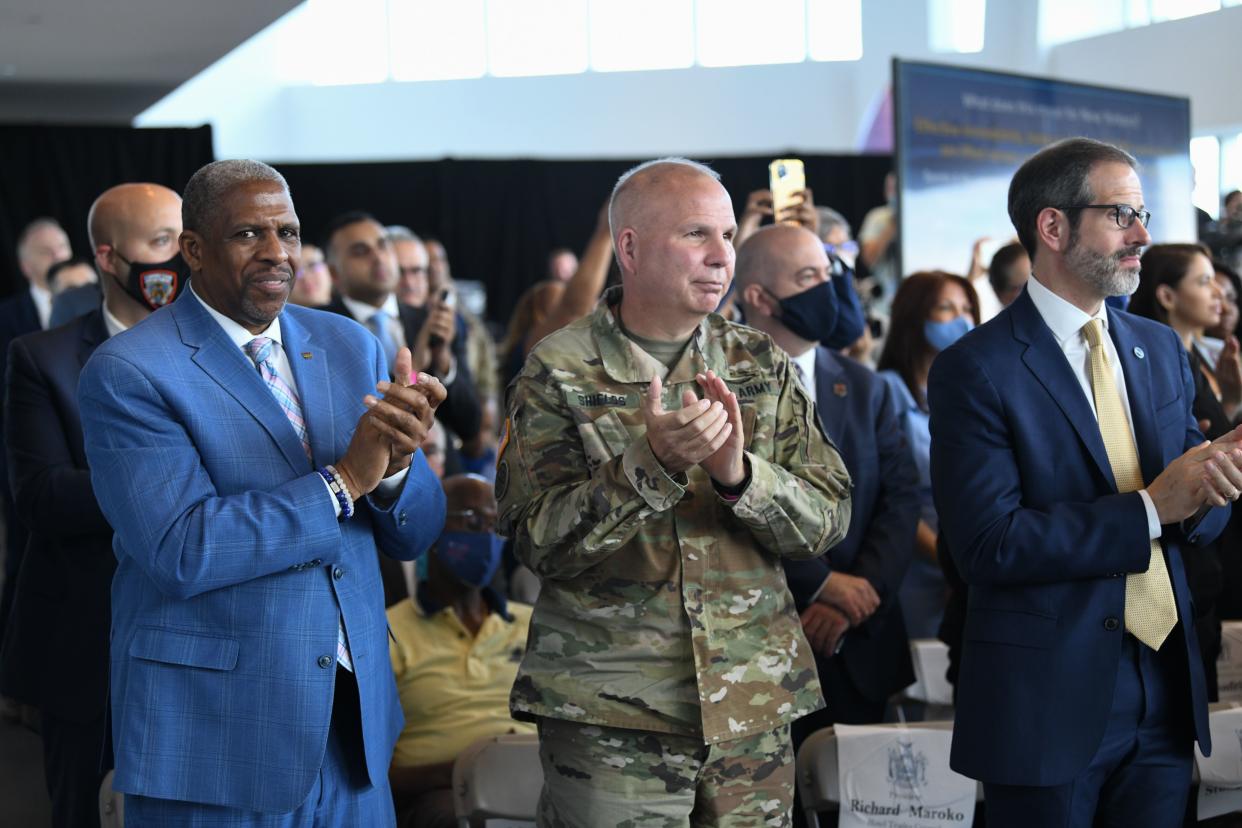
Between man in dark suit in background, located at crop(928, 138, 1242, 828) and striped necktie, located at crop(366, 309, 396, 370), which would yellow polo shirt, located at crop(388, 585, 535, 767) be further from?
man in dark suit in background, located at crop(928, 138, 1242, 828)

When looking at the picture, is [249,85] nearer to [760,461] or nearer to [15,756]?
[15,756]

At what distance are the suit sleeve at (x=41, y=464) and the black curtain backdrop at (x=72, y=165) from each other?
8407mm

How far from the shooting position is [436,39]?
15.9 m

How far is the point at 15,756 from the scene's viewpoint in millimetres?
4656

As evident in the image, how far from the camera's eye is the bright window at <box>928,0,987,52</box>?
1463cm

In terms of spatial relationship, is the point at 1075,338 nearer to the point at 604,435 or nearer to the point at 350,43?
the point at 604,435

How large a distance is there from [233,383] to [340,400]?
0.20m

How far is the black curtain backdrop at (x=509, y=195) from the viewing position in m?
12.4

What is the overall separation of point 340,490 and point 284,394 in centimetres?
24

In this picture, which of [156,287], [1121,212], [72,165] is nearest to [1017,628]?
[1121,212]

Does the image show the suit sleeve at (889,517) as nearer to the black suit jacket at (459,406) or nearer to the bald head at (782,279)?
the bald head at (782,279)

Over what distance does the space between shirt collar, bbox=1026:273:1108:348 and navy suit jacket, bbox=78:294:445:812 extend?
1.31 meters

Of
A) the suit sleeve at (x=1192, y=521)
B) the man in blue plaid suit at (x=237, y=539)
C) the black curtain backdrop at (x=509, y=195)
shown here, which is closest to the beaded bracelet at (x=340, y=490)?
the man in blue plaid suit at (x=237, y=539)

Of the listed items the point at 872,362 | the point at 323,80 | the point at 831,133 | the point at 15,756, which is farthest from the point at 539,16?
the point at 15,756
